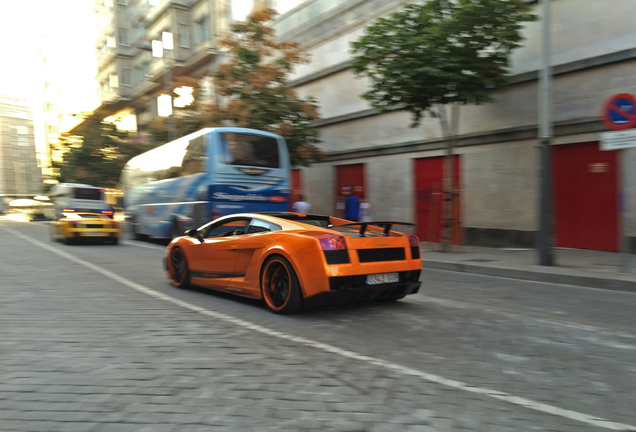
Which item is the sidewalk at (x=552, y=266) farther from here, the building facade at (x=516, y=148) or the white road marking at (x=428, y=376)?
the white road marking at (x=428, y=376)

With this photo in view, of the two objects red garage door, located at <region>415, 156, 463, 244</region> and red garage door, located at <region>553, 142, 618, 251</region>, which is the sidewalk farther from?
red garage door, located at <region>415, 156, 463, 244</region>

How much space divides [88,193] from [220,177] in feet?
32.1

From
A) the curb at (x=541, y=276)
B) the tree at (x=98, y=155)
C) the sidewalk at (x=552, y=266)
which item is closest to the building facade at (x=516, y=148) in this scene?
the sidewalk at (x=552, y=266)

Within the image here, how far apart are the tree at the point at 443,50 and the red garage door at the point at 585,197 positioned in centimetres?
261

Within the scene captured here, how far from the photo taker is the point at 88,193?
20.8 metres


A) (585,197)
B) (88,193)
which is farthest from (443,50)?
(88,193)

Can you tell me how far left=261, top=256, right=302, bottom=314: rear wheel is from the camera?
590cm

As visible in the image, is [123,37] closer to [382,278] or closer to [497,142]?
[497,142]

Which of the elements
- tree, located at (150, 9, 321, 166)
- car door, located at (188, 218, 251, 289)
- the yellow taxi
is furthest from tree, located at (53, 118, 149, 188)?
car door, located at (188, 218, 251, 289)

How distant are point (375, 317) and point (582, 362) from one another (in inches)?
90.6

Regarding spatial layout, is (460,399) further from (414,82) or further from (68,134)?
(68,134)

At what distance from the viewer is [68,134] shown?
45.6 metres

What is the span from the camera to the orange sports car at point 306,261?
227 inches

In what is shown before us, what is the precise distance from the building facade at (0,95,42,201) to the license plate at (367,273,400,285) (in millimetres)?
131077
